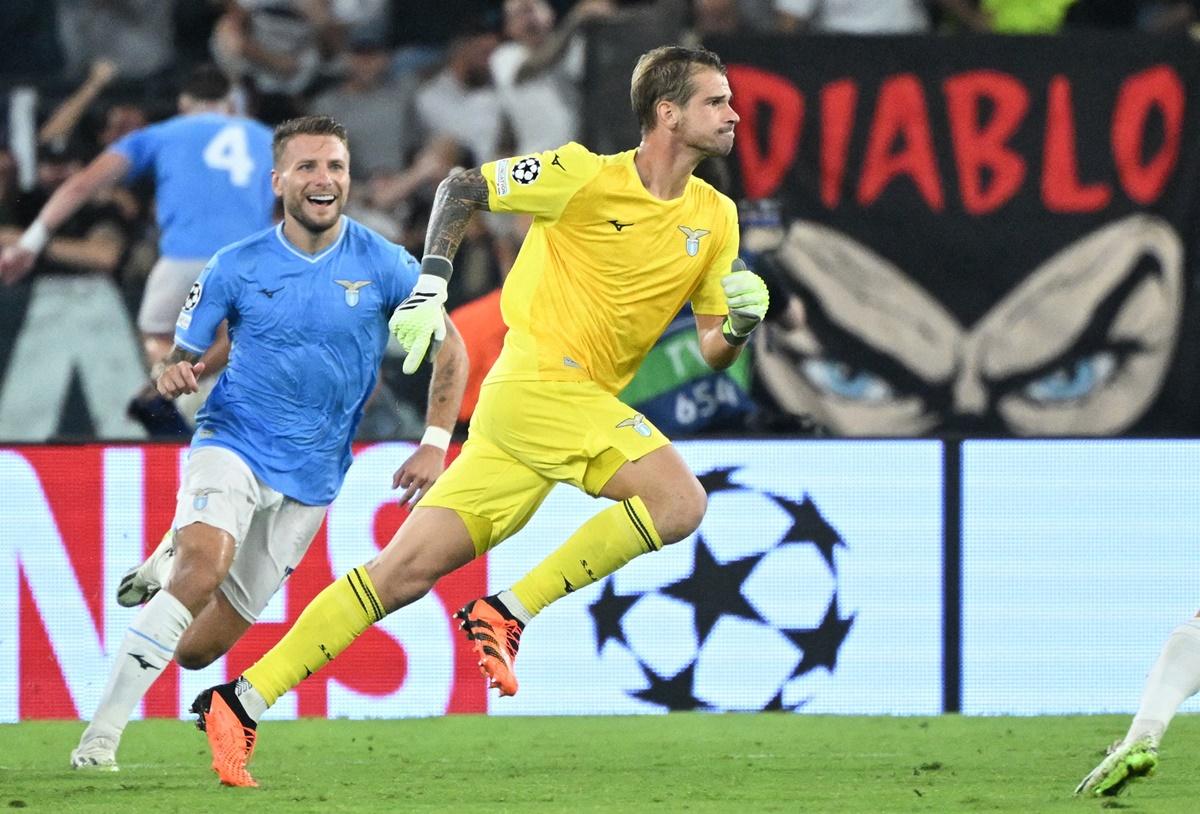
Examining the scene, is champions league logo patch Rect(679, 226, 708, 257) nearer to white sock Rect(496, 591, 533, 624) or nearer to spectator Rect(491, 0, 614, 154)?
white sock Rect(496, 591, 533, 624)

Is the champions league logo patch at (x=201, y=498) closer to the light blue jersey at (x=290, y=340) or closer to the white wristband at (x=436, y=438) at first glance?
the light blue jersey at (x=290, y=340)

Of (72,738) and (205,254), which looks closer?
(72,738)

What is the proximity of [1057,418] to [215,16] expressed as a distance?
5.33 m

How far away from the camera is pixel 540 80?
12047mm

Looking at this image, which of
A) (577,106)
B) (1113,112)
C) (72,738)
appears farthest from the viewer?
(577,106)

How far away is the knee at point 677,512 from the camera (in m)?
6.67

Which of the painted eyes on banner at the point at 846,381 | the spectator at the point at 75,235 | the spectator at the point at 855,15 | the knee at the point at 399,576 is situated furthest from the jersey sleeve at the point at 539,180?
the spectator at the point at 855,15

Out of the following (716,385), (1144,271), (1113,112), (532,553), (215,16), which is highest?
(215,16)

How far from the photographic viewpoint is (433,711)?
8945 mm

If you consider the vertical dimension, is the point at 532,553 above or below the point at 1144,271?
below

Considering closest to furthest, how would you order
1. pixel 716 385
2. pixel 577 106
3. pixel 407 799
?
pixel 407 799, pixel 716 385, pixel 577 106

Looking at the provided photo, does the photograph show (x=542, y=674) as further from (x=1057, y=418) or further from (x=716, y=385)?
(x=1057, y=418)

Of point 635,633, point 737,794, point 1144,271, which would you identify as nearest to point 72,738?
point 635,633

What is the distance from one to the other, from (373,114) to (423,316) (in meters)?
6.20
